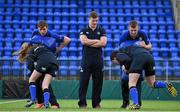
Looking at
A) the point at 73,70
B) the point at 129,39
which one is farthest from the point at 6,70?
the point at 129,39

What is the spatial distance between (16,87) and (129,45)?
9.84 m

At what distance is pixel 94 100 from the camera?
10352mm

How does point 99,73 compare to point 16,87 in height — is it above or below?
above

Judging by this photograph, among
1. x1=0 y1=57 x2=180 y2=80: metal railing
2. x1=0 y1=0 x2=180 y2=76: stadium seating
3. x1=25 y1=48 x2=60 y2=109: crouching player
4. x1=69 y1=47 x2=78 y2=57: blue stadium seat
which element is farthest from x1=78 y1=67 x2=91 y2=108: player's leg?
x1=69 y1=47 x2=78 y2=57: blue stadium seat

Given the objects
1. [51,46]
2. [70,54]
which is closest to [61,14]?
[70,54]

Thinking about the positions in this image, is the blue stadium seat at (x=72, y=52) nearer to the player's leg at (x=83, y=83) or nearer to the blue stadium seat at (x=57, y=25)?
the blue stadium seat at (x=57, y=25)

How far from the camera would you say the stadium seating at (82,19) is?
2379cm

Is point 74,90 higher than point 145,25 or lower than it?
lower

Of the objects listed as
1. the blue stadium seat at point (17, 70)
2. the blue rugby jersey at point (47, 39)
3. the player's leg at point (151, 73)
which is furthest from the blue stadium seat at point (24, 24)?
the player's leg at point (151, 73)

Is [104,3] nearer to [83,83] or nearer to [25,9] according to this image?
[25,9]

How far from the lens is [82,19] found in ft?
86.1

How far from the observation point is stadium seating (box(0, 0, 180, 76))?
23.8 m

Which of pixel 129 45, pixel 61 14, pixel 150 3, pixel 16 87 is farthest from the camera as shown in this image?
pixel 150 3

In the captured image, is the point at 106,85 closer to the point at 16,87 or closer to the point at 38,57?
the point at 16,87
